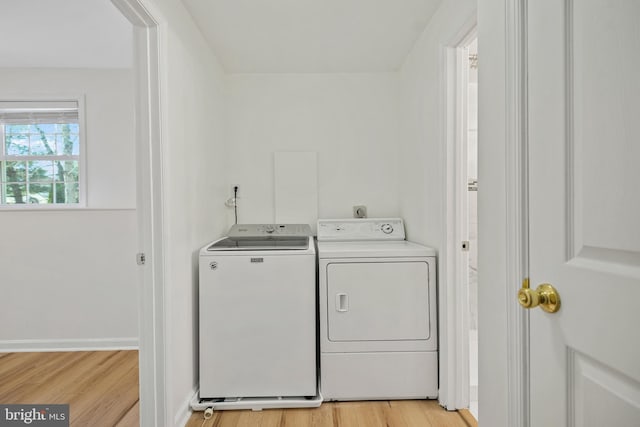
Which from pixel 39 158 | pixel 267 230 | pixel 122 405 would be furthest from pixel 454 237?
pixel 39 158

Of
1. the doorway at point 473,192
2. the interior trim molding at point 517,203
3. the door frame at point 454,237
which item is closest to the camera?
the interior trim molding at point 517,203

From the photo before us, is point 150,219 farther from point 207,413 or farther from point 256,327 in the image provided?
point 207,413

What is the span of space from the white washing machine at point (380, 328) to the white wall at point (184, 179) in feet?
2.52

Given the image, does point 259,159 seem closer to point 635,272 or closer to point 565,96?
point 565,96

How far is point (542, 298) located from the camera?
75cm

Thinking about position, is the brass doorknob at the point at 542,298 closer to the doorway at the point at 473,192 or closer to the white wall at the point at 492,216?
the white wall at the point at 492,216

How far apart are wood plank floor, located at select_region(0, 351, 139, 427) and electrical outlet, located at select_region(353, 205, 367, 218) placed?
197cm

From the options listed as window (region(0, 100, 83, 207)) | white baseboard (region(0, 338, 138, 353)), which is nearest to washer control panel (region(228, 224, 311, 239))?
white baseboard (region(0, 338, 138, 353))

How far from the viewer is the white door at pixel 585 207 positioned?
582 mm

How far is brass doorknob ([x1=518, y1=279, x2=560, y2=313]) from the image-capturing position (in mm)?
729

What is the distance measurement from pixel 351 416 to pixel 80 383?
180 centimetres

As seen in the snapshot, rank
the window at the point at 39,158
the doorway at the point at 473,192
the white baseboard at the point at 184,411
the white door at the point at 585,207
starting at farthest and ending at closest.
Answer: the window at the point at 39,158
the doorway at the point at 473,192
the white baseboard at the point at 184,411
the white door at the point at 585,207

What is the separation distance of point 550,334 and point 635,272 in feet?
0.85

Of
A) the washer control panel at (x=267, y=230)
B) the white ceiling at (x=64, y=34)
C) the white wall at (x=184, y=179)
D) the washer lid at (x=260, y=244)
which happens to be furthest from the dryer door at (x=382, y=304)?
the white ceiling at (x=64, y=34)
